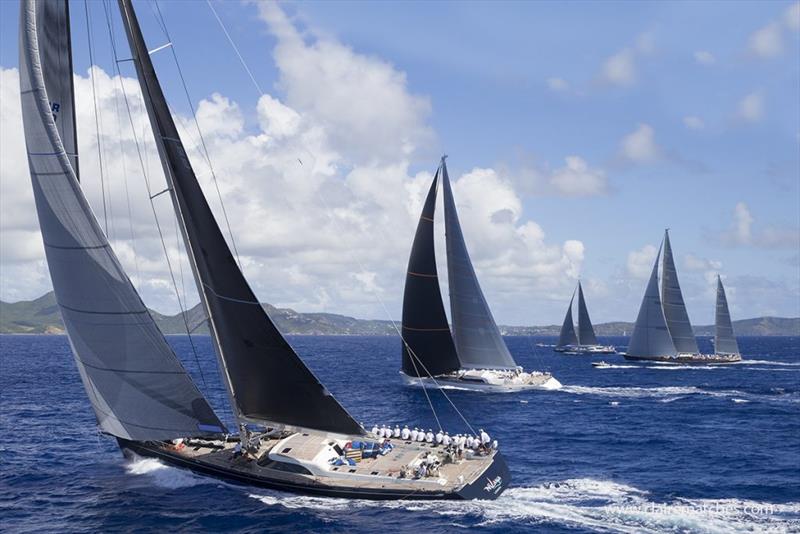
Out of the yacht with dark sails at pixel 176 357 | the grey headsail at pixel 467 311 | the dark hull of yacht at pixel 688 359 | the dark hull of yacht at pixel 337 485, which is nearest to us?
the yacht with dark sails at pixel 176 357

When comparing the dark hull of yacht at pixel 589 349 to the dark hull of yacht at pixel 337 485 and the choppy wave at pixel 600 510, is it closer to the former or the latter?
the choppy wave at pixel 600 510

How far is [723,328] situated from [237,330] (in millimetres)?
117982

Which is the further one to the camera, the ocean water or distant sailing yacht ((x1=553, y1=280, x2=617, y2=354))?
distant sailing yacht ((x1=553, y1=280, x2=617, y2=354))

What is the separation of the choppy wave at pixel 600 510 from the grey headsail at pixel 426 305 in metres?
36.0

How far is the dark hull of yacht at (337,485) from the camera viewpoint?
97.9 feet

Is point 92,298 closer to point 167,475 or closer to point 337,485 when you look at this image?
point 167,475

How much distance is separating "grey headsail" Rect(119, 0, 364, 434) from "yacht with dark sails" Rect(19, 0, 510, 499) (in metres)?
0.05

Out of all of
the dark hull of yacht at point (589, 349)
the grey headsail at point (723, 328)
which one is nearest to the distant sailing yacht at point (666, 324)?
the grey headsail at point (723, 328)

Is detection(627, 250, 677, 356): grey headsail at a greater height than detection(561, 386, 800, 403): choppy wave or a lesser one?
greater

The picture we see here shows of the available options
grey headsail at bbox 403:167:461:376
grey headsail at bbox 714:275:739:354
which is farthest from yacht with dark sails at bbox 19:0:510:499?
grey headsail at bbox 714:275:739:354

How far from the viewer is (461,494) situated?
29.8 meters

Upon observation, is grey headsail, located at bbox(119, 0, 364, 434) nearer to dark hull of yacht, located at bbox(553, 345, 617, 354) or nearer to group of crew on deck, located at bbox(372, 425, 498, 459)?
group of crew on deck, located at bbox(372, 425, 498, 459)

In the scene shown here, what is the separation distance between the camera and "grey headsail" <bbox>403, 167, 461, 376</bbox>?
68.7m

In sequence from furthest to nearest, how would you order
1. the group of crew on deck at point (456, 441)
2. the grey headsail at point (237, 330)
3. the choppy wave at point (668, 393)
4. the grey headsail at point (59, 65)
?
1. the choppy wave at point (668, 393)
2. the group of crew on deck at point (456, 441)
3. the grey headsail at point (237, 330)
4. the grey headsail at point (59, 65)
